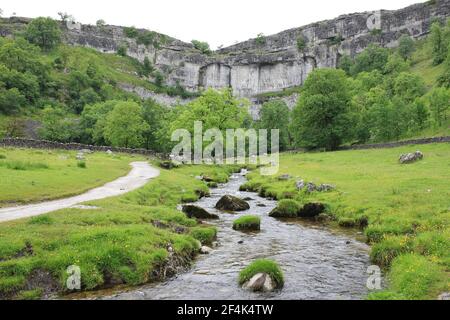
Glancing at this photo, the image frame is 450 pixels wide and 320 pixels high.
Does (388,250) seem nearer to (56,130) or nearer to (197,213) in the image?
(197,213)

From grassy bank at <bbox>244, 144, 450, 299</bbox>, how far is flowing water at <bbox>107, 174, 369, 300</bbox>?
135 centimetres

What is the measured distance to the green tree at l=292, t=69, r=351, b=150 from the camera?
79.9 meters

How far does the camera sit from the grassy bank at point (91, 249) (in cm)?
1448

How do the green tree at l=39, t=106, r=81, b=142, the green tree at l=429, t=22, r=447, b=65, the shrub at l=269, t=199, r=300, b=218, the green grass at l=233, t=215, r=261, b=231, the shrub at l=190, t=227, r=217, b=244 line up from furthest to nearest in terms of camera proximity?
the green tree at l=429, t=22, r=447, b=65
the green tree at l=39, t=106, r=81, b=142
the shrub at l=269, t=199, r=300, b=218
the green grass at l=233, t=215, r=261, b=231
the shrub at l=190, t=227, r=217, b=244

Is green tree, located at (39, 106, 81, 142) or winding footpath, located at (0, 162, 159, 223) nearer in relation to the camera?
winding footpath, located at (0, 162, 159, 223)

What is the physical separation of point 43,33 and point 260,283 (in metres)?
212

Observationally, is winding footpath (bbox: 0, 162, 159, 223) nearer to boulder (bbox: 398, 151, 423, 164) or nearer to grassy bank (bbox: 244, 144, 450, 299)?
grassy bank (bbox: 244, 144, 450, 299)

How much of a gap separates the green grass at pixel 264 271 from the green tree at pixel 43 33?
210364mm

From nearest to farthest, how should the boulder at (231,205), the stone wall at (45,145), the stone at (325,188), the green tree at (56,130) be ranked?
the boulder at (231,205)
the stone at (325,188)
the stone wall at (45,145)
the green tree at (56,130)

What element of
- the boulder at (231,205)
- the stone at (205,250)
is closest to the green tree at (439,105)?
the boulder at (231,205)

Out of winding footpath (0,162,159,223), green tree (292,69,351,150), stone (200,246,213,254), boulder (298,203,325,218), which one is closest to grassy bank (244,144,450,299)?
boulder (298,203,325,218)

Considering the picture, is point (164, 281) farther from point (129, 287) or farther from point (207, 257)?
point (207, 257)

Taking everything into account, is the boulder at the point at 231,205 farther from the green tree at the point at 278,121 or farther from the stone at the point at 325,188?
the green tree at the point at 278,121

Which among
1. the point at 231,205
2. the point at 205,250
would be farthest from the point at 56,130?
the point at 205,250
